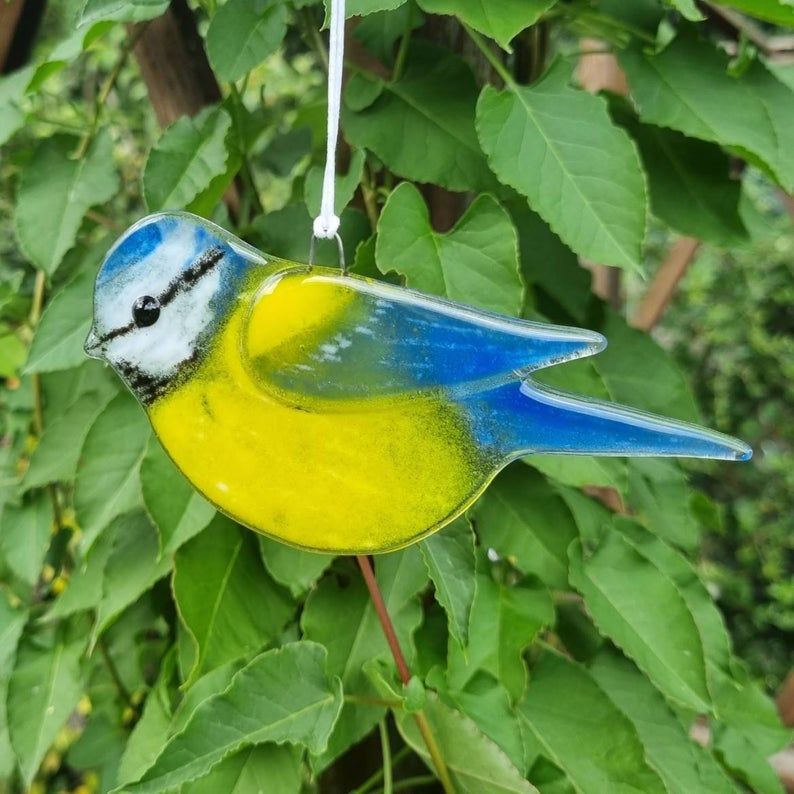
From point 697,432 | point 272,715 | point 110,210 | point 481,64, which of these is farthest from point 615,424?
point 110,210

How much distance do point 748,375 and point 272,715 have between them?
1677 mm

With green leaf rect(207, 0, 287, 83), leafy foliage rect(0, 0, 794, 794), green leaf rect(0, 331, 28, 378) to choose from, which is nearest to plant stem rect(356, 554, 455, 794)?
leafy foliage rect(0, 0, 794, 794)

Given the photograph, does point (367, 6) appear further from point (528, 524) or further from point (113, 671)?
point (113, 671)

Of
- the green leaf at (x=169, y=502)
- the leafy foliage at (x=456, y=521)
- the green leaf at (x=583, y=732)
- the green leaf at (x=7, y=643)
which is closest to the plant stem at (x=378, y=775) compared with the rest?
the leafy foliage at (x=456, y=521)

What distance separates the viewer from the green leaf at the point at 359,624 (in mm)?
538

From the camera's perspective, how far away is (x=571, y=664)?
554 millimetres

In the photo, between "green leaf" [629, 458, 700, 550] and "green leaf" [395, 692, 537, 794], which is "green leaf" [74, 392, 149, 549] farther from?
"green leaf" [629, 458, 700, 550]

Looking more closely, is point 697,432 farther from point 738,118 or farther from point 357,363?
point 738,118

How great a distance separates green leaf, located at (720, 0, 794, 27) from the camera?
1.47 ft

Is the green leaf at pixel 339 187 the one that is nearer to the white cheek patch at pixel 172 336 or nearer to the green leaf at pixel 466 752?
the white cheek patch at pixel 172 336

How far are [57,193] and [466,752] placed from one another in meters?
0.48

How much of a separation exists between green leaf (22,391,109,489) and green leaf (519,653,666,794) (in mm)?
402

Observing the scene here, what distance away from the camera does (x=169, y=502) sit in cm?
51

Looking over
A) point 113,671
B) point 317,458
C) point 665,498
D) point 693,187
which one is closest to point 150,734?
point 113,671
